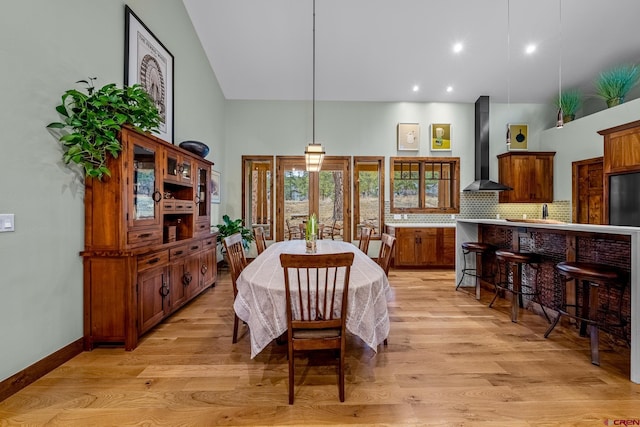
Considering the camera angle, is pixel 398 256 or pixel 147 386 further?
pixel 398 256

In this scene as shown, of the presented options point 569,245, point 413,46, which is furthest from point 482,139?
point 569,245

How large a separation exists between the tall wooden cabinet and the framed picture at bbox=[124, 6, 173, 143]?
71 centimetres

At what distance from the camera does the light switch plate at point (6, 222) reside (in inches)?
69.5

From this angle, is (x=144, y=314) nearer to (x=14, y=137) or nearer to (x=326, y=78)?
(x=14, y=137)

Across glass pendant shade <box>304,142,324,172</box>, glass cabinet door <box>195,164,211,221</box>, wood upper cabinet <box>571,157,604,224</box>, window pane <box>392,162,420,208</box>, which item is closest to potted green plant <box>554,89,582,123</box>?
wood upper cabinet <box>571,157,604,224</box>

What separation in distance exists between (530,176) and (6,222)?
7.54 meters

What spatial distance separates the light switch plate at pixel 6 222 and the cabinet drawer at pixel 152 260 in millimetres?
853

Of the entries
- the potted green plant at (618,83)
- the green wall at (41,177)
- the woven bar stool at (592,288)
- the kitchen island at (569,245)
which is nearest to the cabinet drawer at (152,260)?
the green wall at (41,177)

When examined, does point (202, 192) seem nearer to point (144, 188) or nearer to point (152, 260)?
point (144, 188)

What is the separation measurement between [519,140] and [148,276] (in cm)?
721

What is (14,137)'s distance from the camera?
185 cm

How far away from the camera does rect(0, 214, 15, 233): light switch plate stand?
1.77 m

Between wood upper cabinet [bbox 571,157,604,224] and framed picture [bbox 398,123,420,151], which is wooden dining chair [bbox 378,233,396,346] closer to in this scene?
framed picture [bbox 398,123,420,151]

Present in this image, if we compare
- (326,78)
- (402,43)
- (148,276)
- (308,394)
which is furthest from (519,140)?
(148,276)
